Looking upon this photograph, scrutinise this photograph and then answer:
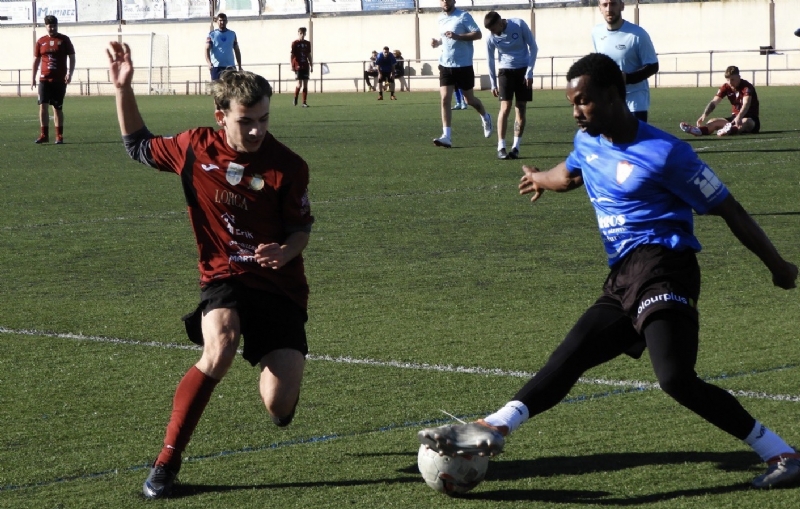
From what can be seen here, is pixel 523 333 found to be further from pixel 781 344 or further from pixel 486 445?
pixel 486 445

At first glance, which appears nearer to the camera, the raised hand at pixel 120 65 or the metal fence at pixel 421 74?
the raised hand at pixel 120 65

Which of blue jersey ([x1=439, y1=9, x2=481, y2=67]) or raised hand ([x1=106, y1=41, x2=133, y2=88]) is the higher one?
blue jersey ([x1=439, y1=9, x2=481, y2=67])

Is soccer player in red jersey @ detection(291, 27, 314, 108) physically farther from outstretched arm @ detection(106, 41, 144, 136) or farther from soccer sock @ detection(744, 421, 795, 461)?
soccer sock @ detection(744, 421, 795, 461)

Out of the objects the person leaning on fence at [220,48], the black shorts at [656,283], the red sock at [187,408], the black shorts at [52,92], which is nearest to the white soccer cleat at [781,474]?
the black shorts at [656,283]

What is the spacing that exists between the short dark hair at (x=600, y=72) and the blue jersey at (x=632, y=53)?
24.7ft

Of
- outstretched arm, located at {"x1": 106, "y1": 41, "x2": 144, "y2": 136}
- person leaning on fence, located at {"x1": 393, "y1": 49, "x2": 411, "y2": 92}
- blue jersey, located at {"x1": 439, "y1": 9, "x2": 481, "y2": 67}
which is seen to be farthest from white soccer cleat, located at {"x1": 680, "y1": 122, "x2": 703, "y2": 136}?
person leaning on fence, located at {"x1": 393, "y1": 49, "x2": 411, "y2": 92}

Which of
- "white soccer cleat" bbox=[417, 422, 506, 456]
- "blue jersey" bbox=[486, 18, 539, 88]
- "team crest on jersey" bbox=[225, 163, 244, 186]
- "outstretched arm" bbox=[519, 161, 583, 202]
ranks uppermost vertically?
"blue jersey" bbox=[486, 18, 539, 88]

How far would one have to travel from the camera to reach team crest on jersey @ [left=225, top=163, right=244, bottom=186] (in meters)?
4.64

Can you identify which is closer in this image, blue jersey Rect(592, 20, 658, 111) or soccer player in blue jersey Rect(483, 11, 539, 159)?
blue jersey Rect(592, 20, 658, 111)

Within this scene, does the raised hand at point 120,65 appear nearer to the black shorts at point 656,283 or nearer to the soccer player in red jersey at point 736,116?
the black shorts at point 656,283

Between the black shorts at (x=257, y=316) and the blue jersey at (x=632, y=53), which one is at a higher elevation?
the blue jersey at (x=632, y=53)

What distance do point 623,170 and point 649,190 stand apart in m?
0.11

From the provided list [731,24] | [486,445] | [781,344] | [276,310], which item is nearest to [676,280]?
[486,445]

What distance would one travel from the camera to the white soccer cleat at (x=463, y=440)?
4.07m
